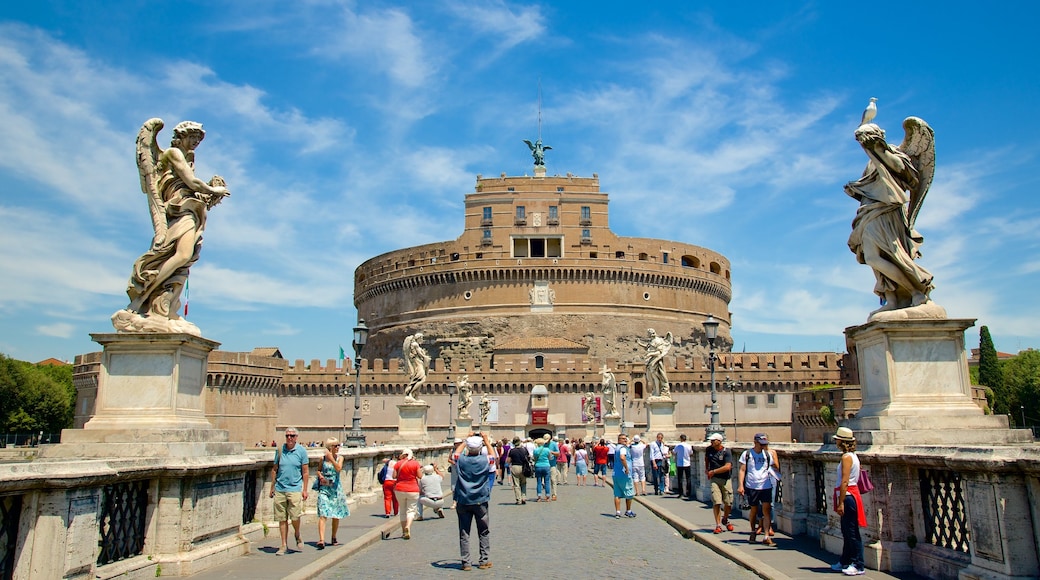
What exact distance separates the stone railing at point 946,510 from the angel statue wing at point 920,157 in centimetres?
230

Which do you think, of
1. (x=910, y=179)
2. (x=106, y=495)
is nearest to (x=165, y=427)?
(x=106, y=495)

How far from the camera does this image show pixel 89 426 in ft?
23.0

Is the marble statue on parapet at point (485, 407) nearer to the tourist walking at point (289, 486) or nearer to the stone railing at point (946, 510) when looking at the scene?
the tourist walking at point (289, 486)

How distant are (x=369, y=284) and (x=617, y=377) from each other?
29.7 m

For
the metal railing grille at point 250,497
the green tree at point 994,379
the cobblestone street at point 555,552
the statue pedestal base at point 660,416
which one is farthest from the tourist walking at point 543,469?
the green tree at point 994,379

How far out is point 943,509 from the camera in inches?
237

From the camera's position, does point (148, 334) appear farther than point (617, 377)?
No

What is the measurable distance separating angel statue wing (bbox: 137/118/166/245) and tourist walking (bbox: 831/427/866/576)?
6.31 metres

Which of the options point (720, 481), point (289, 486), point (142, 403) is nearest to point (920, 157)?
point (720, 481)

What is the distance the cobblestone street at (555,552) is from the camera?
7.70 metres

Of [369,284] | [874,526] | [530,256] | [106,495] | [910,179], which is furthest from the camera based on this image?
[369,284]

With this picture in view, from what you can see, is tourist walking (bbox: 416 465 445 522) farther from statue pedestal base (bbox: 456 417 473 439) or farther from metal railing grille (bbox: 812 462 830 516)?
statue pedestal base (bbox: 456 417 473 439)

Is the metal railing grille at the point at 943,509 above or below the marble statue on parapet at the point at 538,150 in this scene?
below

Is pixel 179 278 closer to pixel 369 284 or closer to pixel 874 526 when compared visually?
pixel 874 526
